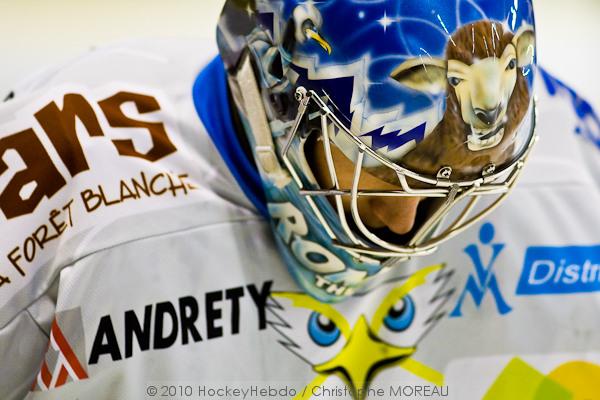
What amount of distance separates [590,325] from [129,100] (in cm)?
56

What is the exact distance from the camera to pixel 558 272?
1.08 metres

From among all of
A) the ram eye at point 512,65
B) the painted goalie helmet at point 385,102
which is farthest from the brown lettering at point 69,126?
the ram eye at point 512,65

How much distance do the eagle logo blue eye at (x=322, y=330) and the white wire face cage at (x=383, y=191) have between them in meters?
0.11

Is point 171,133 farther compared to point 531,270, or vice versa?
point 531,270

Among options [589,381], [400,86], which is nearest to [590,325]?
[589,381]

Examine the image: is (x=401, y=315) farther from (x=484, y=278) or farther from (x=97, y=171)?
(x=97, y=171)

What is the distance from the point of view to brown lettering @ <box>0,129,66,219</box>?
2.88ft

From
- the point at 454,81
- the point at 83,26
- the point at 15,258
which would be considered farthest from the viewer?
the point at 83,26

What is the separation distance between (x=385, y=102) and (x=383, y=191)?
3.2 inches

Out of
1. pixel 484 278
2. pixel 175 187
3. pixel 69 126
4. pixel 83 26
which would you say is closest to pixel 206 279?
pixel 175 187

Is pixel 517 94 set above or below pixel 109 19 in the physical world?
above

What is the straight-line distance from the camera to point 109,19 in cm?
172

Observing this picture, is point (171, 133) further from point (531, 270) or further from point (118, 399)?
point (531, 270)

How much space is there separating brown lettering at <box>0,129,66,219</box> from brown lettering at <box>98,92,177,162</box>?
2.7 inches
